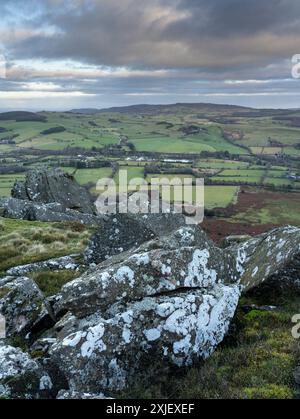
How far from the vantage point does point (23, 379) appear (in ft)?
25.7

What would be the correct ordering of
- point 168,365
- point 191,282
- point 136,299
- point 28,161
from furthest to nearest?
point 28,161
point 191,282
point 136,299
point 168,365

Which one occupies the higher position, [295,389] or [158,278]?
[158,278]

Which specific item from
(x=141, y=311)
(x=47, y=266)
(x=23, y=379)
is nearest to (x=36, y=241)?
(x=47, y=266)

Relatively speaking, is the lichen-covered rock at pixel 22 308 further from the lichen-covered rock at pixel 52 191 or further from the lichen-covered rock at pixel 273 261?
the lichen-covered rock at pixel 52 191

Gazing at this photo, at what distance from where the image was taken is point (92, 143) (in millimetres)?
186250

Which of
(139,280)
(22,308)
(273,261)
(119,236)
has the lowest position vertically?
(22,308)

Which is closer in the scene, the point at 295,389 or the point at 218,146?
the point at 295,389

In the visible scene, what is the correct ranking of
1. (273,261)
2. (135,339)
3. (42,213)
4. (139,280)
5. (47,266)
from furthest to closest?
(42,213)
(47,266)
(273,261)
(139,280)
(135,339)

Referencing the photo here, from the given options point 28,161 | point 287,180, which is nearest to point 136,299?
point 287,180

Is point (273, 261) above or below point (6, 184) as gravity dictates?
above

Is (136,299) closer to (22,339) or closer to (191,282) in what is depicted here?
(191,282)

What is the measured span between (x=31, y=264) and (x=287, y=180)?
113 metres

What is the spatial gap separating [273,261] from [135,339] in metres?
5.56

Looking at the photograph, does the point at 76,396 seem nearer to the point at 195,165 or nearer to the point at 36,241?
the point at 36,241
